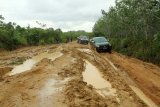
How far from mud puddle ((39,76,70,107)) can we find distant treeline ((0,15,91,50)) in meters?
32.9

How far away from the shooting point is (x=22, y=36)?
62406 mm

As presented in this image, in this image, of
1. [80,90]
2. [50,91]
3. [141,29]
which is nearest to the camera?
[80,90]

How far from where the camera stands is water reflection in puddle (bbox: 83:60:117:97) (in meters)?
14.7

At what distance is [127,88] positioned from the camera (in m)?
15.3

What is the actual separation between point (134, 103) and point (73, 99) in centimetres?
203

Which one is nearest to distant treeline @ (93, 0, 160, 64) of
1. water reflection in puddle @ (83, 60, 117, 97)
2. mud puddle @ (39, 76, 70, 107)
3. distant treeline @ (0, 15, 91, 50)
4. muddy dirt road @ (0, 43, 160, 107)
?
water reflection in puddle @ (83, 60, 117, 97)

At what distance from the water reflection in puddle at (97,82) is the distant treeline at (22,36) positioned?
2872cm

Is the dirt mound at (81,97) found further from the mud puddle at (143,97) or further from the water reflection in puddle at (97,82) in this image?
the mud puddle at (143,97)

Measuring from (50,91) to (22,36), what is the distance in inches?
1931

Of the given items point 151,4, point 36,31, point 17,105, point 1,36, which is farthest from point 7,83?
point 36,31

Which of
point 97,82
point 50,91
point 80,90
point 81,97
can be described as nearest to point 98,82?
point 97,82

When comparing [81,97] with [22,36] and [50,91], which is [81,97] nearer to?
[50,91]

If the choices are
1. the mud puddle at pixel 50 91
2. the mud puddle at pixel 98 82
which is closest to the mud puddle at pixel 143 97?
the mud puddle at pixel 98 82

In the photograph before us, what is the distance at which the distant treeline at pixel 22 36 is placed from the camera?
171 feet
